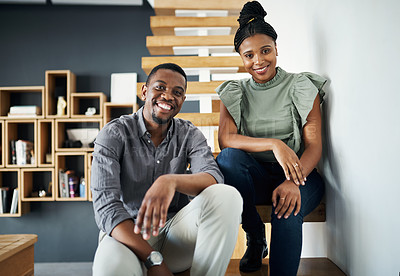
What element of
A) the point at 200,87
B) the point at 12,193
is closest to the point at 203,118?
the point at 200,87

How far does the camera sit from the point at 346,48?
1341 mm

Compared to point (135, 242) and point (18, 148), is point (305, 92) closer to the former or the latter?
point (135, 242)

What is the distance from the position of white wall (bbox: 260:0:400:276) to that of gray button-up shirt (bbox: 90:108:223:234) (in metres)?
0.52

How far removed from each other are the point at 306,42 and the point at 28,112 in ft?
11.3

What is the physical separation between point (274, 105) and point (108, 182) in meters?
0.79

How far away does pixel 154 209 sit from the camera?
3.29 ft

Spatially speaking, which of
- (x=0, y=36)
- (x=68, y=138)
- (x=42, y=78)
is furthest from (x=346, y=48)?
(x=0, y=36)

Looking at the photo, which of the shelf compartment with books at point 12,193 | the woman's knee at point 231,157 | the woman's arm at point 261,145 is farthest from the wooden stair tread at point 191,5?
the shelf compartment with books at point 12,193

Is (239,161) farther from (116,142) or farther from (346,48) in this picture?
(346,48)

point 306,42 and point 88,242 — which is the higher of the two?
point 306,42

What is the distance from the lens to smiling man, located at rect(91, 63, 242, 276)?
1.03 metres

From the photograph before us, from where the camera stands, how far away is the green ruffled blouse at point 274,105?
1466 millimetres

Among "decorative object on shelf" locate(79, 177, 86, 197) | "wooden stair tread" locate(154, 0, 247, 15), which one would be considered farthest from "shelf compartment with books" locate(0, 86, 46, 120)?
"wooden stair tread" locate(154, 0, 247, 15)

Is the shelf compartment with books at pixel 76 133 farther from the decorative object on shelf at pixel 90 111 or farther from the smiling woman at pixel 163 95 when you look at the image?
the smiling woman at pixel 163 95
